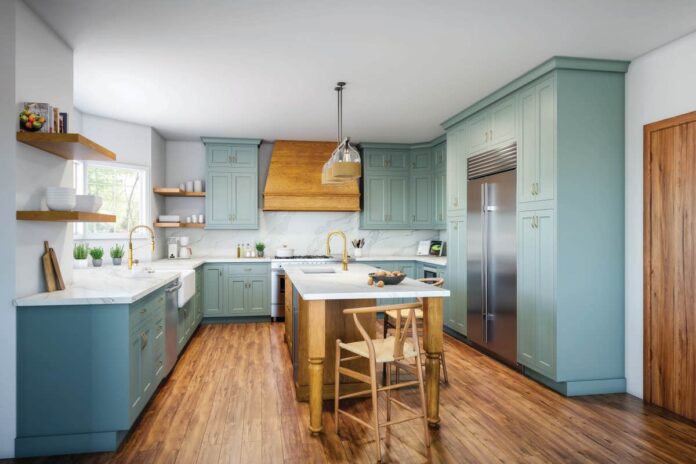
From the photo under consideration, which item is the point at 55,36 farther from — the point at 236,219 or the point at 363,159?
the point at 363,159

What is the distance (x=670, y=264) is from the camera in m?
3.32

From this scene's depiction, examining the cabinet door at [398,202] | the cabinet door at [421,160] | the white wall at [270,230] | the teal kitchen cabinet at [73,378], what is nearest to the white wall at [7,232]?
the teal kitchen cabinet at [73,378]

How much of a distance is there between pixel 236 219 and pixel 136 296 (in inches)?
154

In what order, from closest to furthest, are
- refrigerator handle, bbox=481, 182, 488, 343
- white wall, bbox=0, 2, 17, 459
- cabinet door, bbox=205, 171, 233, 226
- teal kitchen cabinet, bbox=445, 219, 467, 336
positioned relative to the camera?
1. white wall, bbox=0, 2, 17, 459
2. refrigerator handle, bbox=481, 182, 488, 343
3. teal kitchen cabinet, bbox=445, 219, 467, 336
4. cabinet door, bbox=205, 171, 233, 226

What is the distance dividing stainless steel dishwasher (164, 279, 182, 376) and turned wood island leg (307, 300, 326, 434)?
1.59m

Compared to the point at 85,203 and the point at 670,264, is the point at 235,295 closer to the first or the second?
the point at 85,203

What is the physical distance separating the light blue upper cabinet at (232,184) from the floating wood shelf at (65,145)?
3.29 meters

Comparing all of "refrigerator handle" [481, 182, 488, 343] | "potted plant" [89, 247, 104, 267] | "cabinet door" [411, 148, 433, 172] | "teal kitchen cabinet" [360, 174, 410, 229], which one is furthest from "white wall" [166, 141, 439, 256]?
"refrigerator handle" [481, 182, 488, 343]

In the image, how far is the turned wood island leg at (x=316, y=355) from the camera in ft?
9.46

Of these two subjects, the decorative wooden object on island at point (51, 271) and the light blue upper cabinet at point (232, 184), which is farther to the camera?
the light blue upper cabinet at point (232, 184)

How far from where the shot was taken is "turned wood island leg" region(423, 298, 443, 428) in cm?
302

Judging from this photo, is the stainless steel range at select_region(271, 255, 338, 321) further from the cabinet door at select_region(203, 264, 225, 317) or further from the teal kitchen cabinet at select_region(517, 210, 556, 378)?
the teal kitchen cabinet at select_region(517, 210, 556, 378)

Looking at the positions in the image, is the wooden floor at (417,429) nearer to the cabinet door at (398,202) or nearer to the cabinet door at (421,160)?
the cabinet door at (398,202)

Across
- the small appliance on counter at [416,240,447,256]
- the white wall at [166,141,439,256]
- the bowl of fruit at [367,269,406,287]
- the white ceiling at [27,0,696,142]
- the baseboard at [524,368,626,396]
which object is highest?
the white ceiling at [27,0,696,142]
